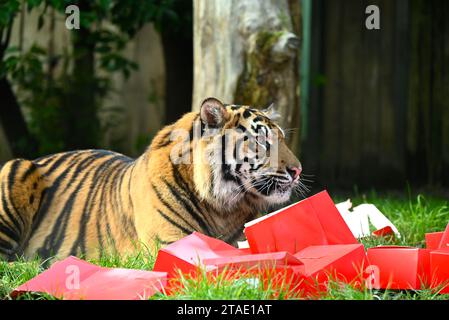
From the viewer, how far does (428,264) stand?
3.45m

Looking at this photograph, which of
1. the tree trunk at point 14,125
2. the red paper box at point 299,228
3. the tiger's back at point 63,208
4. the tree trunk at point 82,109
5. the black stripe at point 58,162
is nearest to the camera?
the red paper box at point 299,228

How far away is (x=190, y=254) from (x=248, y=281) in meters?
0.41

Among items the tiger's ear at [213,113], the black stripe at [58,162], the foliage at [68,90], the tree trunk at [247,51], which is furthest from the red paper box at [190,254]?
the foliage at [68,90]

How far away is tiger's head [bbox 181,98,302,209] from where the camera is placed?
4.41 meters

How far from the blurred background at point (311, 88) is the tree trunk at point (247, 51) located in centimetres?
186

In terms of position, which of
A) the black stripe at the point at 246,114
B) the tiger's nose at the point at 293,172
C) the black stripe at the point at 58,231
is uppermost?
the black stripe at the point at 246,114

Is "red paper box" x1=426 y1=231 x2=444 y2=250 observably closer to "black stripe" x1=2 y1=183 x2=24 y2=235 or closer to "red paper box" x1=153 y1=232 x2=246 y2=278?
"red paper box" x1=153 y1=232 x2=246 y2=278

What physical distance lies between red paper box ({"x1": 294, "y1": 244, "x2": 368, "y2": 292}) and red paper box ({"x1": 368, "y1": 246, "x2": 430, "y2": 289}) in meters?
0.07

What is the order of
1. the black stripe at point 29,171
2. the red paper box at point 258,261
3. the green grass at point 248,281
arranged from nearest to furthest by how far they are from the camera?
the green grass at point 248,281 < the red paper box at point 258,261 < the black stripe at point 29,171

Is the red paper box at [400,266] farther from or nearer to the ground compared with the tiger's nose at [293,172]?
nearer to the ground

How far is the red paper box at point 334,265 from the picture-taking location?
10.7 feet

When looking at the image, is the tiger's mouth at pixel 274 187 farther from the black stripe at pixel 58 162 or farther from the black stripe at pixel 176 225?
the black stripe at pixel 58 162

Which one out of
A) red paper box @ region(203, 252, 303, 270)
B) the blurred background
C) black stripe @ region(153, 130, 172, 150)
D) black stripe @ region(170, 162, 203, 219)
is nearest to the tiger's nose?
black stripe @ region(170, 162, 203, 219)
